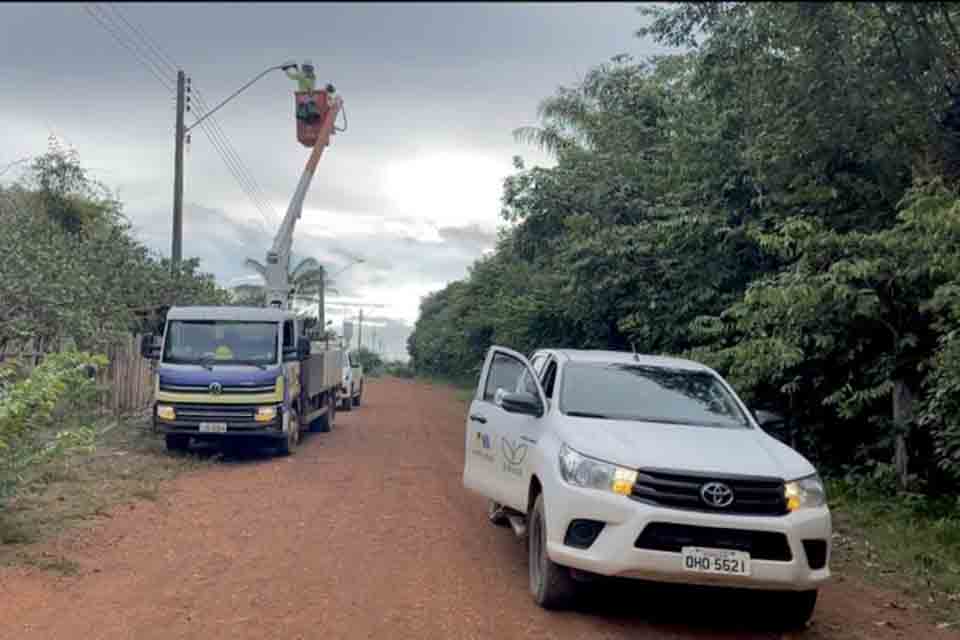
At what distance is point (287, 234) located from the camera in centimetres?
2309

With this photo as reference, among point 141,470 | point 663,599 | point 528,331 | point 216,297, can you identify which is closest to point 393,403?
point 216,297

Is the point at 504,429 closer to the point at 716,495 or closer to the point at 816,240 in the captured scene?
the point at 716,495

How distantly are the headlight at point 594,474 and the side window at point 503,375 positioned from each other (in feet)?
6.96

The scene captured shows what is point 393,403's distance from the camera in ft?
111

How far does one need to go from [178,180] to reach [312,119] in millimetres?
3592

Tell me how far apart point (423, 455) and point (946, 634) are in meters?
10.6

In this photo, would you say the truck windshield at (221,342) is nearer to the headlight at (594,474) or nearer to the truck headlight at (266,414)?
the truck headlight at (266,414)

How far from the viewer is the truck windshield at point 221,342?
15.1 m

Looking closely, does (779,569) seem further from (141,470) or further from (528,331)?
(528,331)

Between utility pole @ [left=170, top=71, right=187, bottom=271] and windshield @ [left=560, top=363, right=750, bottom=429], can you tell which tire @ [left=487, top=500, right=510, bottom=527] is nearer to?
windshield @ [left=560, top=363, right=750, bottom=429]

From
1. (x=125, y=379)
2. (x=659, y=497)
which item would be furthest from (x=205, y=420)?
(x=659, y=497)

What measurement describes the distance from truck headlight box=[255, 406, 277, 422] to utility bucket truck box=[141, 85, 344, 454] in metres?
0.02

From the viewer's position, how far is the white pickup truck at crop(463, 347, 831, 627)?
609 centimetres

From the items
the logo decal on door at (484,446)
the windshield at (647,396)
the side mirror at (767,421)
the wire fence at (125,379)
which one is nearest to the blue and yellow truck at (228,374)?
the wire fence at (125,379)
